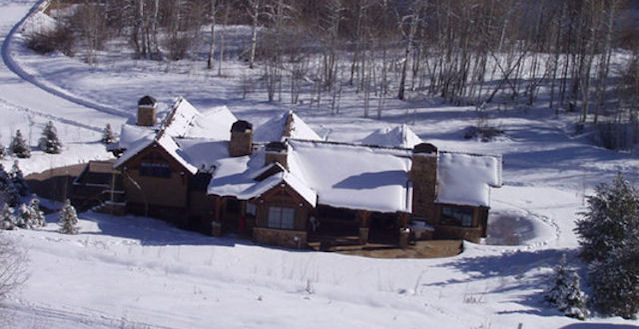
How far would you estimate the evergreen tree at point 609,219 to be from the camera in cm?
2138

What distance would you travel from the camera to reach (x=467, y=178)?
26391mm

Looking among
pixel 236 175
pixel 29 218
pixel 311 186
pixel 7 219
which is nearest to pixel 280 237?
pixel 311 186

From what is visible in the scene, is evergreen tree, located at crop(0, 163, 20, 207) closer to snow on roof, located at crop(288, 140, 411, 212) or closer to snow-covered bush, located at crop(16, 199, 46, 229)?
snow-covered bush, located at crop(16, 199, 46, 229)

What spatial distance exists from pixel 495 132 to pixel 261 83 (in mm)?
15000

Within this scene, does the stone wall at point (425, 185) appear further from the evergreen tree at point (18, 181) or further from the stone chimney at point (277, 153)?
the evergreen tree at point (18, 181)

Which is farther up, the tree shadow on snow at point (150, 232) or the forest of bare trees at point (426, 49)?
the forest of bare trees at point (426, 49)

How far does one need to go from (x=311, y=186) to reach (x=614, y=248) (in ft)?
31.8

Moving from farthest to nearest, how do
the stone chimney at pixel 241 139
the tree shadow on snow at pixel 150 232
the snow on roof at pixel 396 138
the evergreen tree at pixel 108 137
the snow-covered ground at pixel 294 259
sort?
the evergreen tree at pixel 108 137
the snow on roof at pixel 396 138
the stone chimney at pixel 241 139
the tree shadow on snow at pixel 150 232
the snow-covered ground at pixel 294 259

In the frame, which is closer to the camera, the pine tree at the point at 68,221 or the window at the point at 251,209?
the pine tree at the point at 68,221

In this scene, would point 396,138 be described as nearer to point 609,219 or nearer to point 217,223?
point 217,223

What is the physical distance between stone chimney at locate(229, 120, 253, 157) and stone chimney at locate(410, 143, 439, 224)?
18.5ft

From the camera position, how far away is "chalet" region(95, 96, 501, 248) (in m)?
24.5

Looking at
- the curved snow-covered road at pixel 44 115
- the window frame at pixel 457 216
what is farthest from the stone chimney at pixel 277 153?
the curved snow-covered road at pixel 44 115

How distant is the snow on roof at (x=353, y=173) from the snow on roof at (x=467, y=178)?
1442 millimetres
